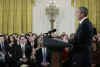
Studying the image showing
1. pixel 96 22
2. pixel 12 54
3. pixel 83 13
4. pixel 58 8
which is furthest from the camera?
pixel 58 8

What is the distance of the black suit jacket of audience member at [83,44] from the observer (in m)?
3.56

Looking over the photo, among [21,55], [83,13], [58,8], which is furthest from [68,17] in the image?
[83,13]

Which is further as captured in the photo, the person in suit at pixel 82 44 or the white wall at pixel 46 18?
the white wall at pixel 46 18

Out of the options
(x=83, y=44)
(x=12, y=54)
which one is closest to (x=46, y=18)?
(x=12, y=54)

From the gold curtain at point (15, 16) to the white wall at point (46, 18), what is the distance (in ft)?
1.42

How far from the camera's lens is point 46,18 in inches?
624

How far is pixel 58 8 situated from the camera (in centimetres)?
1577

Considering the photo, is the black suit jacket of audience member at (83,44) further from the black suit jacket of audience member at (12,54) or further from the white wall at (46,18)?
the white wall at (46,18)

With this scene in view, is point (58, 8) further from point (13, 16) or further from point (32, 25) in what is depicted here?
point (13, 16)

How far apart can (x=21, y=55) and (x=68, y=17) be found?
9089 millimetres

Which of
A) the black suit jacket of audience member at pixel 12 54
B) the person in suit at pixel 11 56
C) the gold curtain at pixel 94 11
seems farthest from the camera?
the gold curtain at pixel 94 11

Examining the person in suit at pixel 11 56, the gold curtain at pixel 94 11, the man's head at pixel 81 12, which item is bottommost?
the person in suit at pixel 11 56

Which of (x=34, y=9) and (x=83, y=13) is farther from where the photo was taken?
(x=34, y=9)

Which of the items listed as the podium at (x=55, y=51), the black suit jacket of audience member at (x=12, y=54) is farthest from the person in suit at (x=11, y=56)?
the podium at (x=55, y=51)
